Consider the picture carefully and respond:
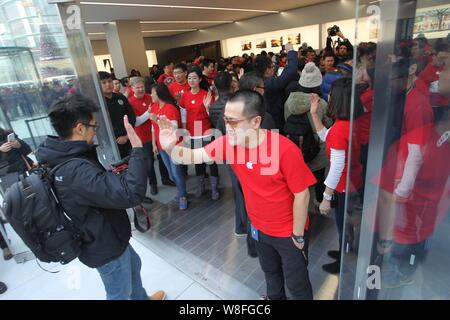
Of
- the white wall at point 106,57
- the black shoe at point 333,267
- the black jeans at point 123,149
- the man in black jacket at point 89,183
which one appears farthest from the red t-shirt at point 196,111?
the white wall at point 106,57

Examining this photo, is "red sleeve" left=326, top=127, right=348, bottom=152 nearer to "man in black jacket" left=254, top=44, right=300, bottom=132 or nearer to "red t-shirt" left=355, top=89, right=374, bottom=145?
"red t-shirt" left=355, top=89, right=374, bottom=145

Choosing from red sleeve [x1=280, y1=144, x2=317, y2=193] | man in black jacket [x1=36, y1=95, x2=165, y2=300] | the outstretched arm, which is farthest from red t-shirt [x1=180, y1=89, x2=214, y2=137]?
red sleeve [x1=280, y1=144, x2=317, y2=193]

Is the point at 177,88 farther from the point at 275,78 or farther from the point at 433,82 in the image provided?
the point at 433,82

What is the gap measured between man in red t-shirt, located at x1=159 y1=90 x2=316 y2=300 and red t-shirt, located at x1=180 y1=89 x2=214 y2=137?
1.56 metres

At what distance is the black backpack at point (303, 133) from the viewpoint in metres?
2.44

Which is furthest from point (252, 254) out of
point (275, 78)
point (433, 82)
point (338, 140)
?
point (275, 78)

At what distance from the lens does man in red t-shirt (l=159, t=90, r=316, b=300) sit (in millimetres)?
1308

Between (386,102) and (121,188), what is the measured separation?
1144 mm

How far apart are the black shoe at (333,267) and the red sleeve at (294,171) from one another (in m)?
1.11

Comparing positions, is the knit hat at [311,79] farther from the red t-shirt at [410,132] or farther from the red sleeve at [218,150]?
the red sleeve at [218,150]

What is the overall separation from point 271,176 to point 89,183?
0.82 m

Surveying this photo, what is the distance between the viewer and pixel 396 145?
50.2 inches

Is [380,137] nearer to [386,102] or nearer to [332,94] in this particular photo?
[386,102]

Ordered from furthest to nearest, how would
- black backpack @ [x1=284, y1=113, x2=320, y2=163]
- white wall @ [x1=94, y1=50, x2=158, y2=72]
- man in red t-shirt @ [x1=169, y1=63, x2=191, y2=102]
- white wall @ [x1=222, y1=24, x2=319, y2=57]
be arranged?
white wall @ [x1=94, y1=50, x2=158, y2=72] < white wall @ [x1=222, y1=24, x2=319, y2=57] < man in red t-shirt @ [x1=169, y1=63, x2=191, y2=102] < black backpack @ [x1=284, y1=113, x2=320, y2=163]
